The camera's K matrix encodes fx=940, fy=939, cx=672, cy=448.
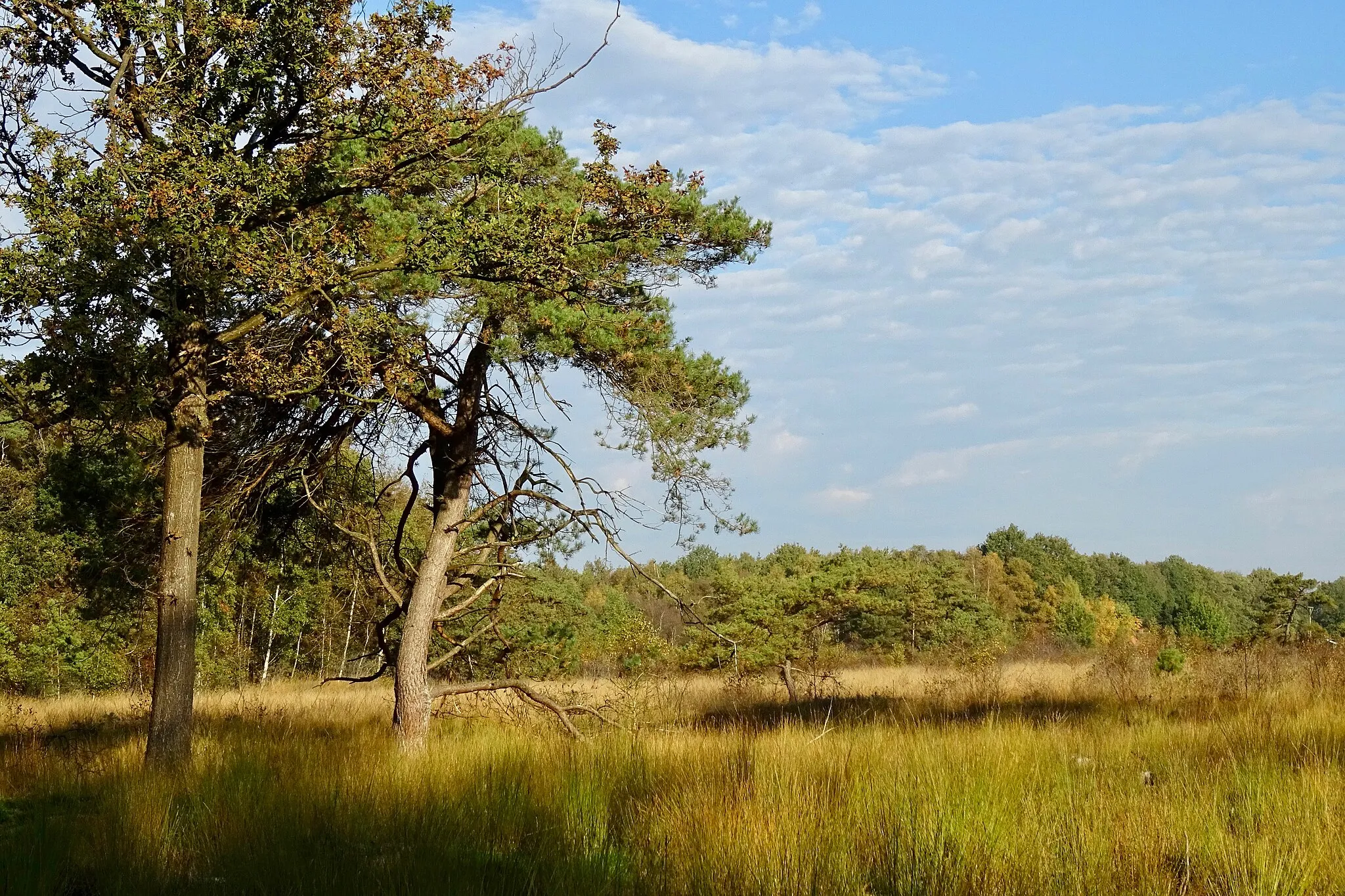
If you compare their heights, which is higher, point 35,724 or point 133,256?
point 133,256

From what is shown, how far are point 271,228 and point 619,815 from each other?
5.87 m

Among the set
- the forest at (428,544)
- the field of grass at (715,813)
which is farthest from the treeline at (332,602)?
the field of grass at (715,813)

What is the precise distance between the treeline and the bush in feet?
7.67

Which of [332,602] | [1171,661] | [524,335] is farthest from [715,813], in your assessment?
[332,602]

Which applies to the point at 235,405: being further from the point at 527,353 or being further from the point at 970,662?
the point at 970,662

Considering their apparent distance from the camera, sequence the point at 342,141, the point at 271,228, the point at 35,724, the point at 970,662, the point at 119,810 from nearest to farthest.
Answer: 1. the point at 119,810
2. the point at 271,228
3. the point at 342,141
4. the point at 35,724
5. the point at 970,662

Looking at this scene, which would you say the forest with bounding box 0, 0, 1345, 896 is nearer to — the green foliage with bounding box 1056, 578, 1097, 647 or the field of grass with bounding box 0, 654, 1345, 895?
the field of grass with bounding box 0, 654, 1345, 895

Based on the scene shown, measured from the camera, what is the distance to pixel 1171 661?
15.5 m

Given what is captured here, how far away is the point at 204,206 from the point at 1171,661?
15369 millimetres

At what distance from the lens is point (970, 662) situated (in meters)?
17.3

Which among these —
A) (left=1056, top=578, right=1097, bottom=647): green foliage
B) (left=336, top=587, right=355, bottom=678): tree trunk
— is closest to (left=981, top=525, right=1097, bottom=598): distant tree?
(left=1056, top=578, right=1097, bottom=647): green foliage

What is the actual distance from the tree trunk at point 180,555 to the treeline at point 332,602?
36cm

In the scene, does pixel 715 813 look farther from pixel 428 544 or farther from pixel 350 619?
pixel 350 619

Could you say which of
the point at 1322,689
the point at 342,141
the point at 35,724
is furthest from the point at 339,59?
the point at 1322,689
